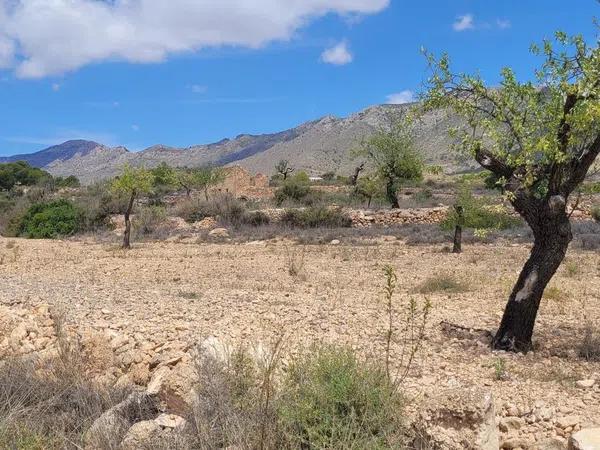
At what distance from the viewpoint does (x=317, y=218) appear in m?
31.3

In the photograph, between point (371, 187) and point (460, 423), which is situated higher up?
point (371, 187)

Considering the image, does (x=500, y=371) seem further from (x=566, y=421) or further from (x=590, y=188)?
(x=590, y=188)

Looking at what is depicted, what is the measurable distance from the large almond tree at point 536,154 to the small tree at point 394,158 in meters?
27.9

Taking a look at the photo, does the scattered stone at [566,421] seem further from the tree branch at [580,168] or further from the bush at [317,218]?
the bush at [317,218]

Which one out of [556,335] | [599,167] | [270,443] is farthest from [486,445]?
[599,167]

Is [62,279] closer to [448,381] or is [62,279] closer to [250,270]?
[250,270]

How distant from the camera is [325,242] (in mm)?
24125

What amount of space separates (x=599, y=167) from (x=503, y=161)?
1.46 m

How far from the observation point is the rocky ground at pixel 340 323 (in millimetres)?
5352

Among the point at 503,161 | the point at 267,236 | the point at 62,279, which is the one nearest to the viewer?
the point at 503,161

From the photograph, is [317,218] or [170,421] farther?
[317,218]

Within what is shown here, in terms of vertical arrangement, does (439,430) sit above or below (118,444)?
above

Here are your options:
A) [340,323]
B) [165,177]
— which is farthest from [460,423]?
[165,177]

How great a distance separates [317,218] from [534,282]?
23747mm
